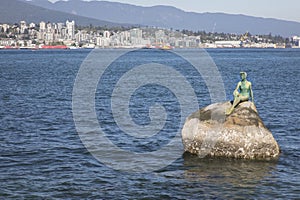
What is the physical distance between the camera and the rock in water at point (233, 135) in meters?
22.2

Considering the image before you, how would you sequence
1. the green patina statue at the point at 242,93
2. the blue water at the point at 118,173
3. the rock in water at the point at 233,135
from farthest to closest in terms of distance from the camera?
the green patina statue at the point at 242,93, the rock in water at the point at 233,135, the blue water at the point at 118,173

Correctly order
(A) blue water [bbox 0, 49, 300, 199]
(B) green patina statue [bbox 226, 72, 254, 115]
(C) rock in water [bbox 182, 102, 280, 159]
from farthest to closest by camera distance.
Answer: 1. (B) green patina statue [bbox 226, 72, 254, 115]
2. (C) rock in water [bbox 182, 102, 280, 159]
3. (A) blue water [bbox 0, 49, 300, 199]

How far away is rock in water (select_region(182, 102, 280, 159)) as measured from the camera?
2223 cm

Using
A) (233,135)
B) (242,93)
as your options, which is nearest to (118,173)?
(233,135)

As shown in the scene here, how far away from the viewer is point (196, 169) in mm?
21297

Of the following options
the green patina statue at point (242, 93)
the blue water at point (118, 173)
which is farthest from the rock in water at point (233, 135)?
the blue water at point (118, 173)

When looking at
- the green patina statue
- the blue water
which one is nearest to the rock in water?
the green patina statue

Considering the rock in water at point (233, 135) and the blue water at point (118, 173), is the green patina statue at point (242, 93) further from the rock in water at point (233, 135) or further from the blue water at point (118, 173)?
the blue water at point (118, 173)

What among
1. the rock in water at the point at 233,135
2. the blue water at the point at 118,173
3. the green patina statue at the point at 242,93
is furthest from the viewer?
the green patina statue at the point at 242,93

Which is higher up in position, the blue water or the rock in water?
the rock in water

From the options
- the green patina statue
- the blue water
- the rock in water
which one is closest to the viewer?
the blue water

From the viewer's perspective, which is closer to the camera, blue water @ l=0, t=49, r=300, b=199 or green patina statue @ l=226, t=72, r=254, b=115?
blue water @ l=0, t=49, r=300, b=199

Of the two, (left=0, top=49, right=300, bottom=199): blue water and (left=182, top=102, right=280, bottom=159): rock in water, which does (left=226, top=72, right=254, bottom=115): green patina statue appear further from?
(left=0, top=49, right=300, bottom=199): blue water

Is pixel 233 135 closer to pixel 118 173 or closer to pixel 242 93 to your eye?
pixel 242 93
